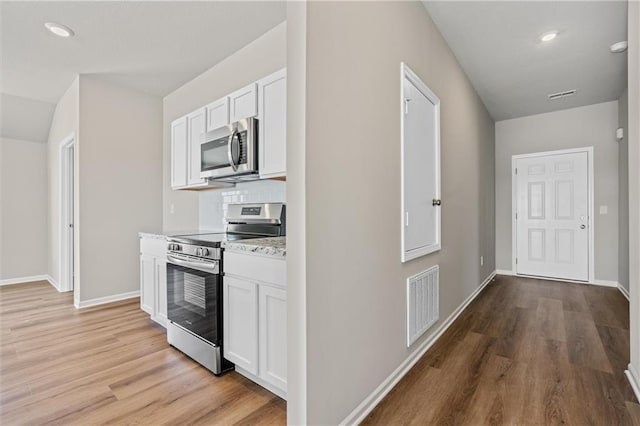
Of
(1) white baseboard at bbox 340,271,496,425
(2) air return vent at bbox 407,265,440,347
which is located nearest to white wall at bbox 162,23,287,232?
(2) air return vent at bbox 407,265,440,347

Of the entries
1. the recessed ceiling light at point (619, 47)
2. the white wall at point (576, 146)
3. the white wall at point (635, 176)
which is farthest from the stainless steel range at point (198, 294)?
the white wall at point (576, 146)

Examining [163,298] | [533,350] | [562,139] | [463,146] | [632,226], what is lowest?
[533,350]

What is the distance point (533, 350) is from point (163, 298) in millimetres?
3110

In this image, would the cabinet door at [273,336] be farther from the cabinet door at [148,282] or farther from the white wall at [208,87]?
the white wall at [208,87]

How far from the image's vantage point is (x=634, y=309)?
1878mm

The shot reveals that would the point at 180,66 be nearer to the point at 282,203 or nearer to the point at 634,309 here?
the point at 282,203

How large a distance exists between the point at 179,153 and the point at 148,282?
4.74 ft

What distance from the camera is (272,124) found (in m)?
2.38

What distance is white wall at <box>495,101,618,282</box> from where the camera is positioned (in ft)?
14.2

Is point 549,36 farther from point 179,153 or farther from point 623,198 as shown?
point 179,153

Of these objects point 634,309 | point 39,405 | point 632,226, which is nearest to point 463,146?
point 632,226

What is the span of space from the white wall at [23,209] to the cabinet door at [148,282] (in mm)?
3399

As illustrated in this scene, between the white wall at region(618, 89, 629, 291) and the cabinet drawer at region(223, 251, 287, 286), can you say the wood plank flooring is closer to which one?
the cabinet drawer at region(223, 251, 287, 286)

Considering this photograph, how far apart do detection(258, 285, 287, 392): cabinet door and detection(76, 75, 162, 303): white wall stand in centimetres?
287
